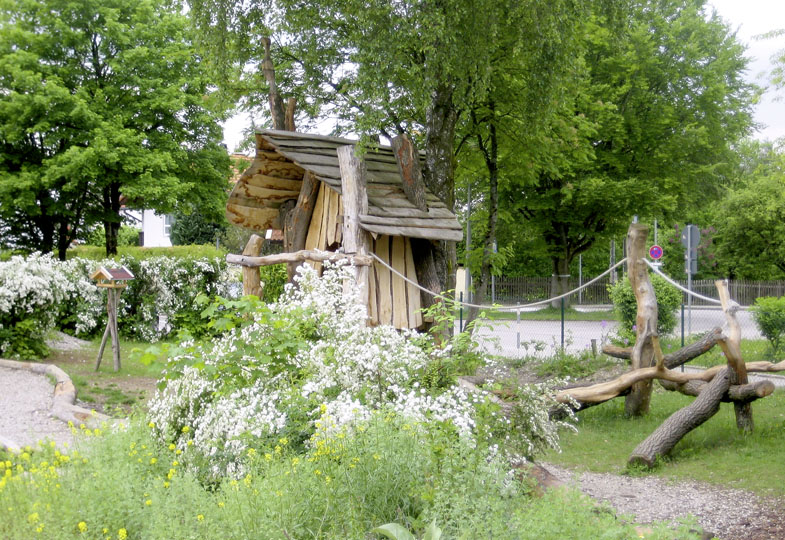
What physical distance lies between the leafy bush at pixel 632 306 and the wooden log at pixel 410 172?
6.23 metres

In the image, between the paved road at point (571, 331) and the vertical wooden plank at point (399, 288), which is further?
the paved road at point (571, 331)

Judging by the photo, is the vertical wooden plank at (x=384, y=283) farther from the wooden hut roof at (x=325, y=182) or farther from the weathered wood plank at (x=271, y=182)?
the weathered wood plank at (x=271, y=182)

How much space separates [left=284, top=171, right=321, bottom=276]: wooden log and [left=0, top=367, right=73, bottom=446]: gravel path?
3.52 m

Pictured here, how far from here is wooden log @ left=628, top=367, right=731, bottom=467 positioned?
7.64 m

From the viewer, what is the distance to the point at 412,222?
362 inches

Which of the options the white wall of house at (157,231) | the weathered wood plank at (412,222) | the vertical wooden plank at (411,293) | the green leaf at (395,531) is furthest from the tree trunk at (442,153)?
the white wall of house at (157,231)

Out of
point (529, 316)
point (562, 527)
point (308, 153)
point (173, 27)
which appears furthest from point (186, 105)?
point (562, 527)

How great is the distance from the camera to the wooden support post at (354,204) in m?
8.71

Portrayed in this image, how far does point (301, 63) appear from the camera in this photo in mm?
13836

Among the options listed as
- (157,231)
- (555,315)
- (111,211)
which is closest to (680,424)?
(555,315)

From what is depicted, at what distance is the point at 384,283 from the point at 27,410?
4656mm

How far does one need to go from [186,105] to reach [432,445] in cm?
2604

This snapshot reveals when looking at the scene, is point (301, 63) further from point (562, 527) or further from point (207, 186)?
point (207, 186)

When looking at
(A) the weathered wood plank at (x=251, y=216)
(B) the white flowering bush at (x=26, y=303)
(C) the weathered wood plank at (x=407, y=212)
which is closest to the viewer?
(C) the weathered wood plank at (x=407, y=212)
